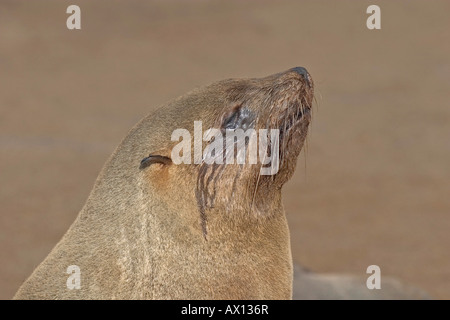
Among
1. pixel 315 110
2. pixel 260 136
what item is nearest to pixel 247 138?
pixel 260 136

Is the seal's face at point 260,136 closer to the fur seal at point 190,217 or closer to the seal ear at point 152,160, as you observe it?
the fur seal at point 190,217

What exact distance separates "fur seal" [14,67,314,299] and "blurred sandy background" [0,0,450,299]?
189 inches

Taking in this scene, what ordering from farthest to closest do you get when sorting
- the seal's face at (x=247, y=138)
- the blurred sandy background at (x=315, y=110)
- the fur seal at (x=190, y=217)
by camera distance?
1. the blurred sandy background at (x=315, y=110)
2. the seal's face at (x=247, y=138)
3. the fur seal at (x=190, y=217)

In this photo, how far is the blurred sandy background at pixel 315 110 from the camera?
34.6ft

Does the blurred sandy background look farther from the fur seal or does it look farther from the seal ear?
the seal ear

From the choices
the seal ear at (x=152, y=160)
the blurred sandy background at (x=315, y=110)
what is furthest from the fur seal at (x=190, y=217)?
the blurred sandy background at (x=315, y=110)

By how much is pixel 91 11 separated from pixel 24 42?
224 centimetres

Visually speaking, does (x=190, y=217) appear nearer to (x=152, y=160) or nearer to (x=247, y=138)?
(x=152, y=160)

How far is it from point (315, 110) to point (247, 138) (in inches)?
414

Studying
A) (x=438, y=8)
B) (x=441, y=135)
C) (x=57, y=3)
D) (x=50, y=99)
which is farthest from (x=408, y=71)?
(x=57, y=3)

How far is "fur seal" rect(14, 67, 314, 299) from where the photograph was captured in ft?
13.4

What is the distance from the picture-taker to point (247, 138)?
14.2 ft

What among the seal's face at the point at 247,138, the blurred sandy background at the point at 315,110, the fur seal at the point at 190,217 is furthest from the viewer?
the blurred sandy background at the point at 315,110

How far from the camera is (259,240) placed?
4309mm
